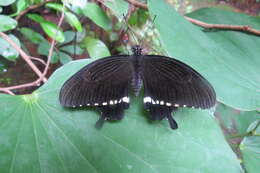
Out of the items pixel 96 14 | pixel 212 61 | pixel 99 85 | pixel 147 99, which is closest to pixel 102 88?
pixel 99 85

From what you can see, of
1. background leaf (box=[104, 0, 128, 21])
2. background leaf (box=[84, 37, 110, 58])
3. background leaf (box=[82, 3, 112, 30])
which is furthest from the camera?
background leaf (box=[84, 37, 110, 58])

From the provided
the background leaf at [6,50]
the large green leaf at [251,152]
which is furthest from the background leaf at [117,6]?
the large green leaf at [251,152]

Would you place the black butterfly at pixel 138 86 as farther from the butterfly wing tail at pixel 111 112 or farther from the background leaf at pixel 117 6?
the background leaf at pixel 117 6

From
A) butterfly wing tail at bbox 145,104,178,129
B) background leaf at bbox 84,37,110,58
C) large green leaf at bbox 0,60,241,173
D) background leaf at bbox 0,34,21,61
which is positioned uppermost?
background leaf at bbox 84,37,110,58

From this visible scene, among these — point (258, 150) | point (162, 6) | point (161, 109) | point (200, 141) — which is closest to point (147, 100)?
point (161, 109)

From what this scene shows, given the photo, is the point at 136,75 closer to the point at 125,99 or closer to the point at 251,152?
the point at 125,99

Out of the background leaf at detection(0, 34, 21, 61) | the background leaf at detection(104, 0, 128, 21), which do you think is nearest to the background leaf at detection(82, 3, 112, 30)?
the background leaf at detection(104, 0, 128, 21)

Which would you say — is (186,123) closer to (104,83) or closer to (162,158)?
(162,158)

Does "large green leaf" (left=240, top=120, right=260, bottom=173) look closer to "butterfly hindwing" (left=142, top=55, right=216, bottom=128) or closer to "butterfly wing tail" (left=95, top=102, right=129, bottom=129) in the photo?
"butterfly hindwing" (left=142, top=55, right=216, bottom=128)
